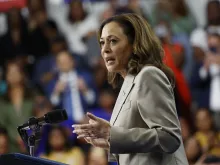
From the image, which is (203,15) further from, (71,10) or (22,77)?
(22,77)

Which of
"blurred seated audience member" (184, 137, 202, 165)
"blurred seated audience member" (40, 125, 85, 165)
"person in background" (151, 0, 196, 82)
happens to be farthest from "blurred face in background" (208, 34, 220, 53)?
"blurred seated audience member" (40, 125, 85, 165)

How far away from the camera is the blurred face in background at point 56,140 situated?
6.39 meters

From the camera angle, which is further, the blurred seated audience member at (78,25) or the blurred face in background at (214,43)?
the blurred seated audience member at (78,25)

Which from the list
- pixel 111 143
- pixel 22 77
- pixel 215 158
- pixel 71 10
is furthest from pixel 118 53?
pixel 71 10

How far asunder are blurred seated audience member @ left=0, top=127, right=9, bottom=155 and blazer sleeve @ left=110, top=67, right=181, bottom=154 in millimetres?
3851

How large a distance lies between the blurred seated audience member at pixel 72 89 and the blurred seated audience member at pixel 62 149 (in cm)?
53

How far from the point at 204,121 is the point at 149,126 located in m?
4.61

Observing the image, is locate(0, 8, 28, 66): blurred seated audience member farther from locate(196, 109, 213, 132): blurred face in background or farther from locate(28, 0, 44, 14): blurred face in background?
locate(196, 109, 213, 132): blurred face in background

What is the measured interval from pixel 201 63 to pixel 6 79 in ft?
7.19

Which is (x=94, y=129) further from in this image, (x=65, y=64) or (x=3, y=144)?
(x=65, y=64)

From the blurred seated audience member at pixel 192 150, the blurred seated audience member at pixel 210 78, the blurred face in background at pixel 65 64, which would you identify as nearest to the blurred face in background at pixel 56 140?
the blurred face in background at pixel 65 64

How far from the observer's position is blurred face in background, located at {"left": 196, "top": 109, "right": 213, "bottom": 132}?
6.84m

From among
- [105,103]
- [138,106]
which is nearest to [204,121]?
[105,103]

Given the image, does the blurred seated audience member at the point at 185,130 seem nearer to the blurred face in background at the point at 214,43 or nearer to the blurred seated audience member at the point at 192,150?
the blurred seated audience member at the point at 192,150
